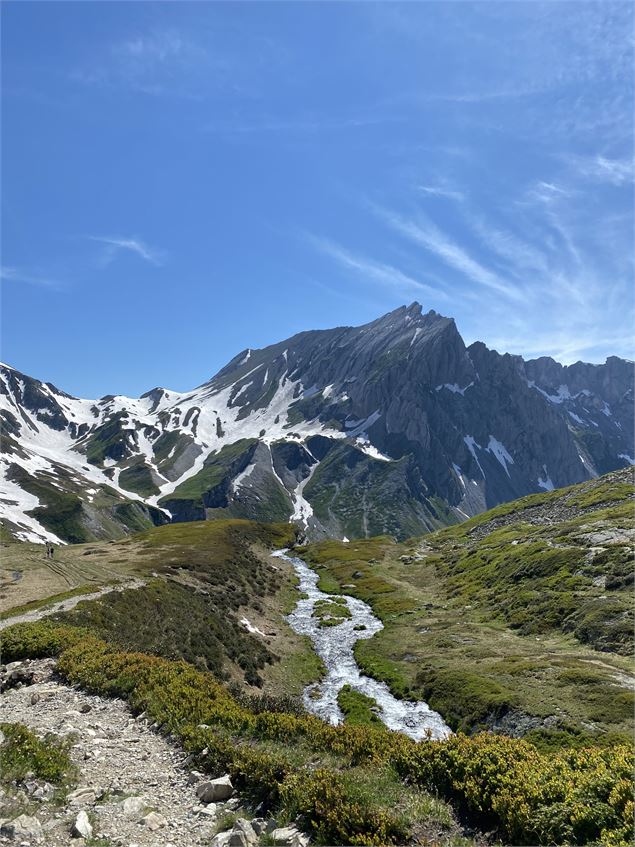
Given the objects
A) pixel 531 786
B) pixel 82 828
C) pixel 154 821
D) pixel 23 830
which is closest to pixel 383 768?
pixel 531 786

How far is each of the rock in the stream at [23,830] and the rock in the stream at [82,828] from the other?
→ 70cm

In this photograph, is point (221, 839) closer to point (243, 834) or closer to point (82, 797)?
point (243, 834)

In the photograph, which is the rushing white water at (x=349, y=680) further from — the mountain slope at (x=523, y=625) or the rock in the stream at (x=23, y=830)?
the rock in the stream at (x=23, y=830)

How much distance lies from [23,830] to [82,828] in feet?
4.29

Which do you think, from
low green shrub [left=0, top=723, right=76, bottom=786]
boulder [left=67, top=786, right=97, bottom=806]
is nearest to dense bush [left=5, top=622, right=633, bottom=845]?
boulder [left=67, top=786, right=97, bottom=806]

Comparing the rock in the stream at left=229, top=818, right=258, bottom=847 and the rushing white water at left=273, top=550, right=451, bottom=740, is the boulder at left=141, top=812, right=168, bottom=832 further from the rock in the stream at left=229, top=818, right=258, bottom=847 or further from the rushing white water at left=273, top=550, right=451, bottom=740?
the rushing white water at left=273, top=550, right=451, bottom=740

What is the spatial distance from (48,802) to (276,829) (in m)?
6.38

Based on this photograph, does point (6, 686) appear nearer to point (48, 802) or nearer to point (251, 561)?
point (48, 802)

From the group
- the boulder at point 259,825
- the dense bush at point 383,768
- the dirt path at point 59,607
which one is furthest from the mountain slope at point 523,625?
the dirt path at point 59,607

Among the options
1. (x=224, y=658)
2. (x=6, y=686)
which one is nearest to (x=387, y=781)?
(x=6, y=686)

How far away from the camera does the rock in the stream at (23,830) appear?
10.9 m

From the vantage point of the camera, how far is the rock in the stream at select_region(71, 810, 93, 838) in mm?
11259

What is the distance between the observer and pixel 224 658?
1586 inches

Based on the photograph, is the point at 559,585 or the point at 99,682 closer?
the point at 99,682
